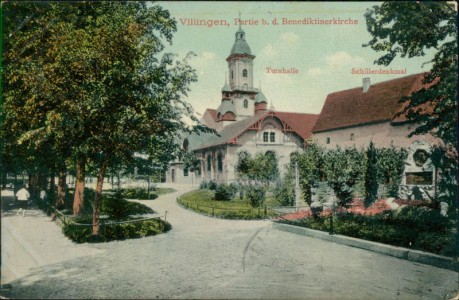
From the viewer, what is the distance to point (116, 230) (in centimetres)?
798

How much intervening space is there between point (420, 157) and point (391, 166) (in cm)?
131

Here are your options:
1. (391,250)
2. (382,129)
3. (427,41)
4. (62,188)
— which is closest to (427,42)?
(427,41)

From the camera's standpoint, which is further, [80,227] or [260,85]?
[260,85]

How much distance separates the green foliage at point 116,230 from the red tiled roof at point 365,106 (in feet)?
19.4

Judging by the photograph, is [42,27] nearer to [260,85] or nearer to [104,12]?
[104,12]

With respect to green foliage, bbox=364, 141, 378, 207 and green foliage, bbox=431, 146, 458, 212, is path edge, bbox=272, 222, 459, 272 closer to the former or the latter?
green foliage, bbox=431, 146, 458, 212

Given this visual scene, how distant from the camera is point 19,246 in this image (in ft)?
21.4

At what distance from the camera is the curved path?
5.98m

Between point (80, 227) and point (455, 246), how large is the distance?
8238 millimetres

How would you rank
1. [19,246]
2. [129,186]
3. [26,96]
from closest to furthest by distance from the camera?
1. [19,246]
2. [26,96]
3. [129,186]

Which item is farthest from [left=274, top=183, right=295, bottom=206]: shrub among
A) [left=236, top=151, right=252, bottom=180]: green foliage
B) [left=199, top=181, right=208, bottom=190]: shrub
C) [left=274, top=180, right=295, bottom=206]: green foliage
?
[left=199, top=181, right=208, bottom=190]: shrub

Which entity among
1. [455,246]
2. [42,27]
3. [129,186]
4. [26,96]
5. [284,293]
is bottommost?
[284,293]

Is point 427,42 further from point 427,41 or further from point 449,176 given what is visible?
point 449,176

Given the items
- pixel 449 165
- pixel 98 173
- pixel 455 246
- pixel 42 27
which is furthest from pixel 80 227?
pixel 449 165
